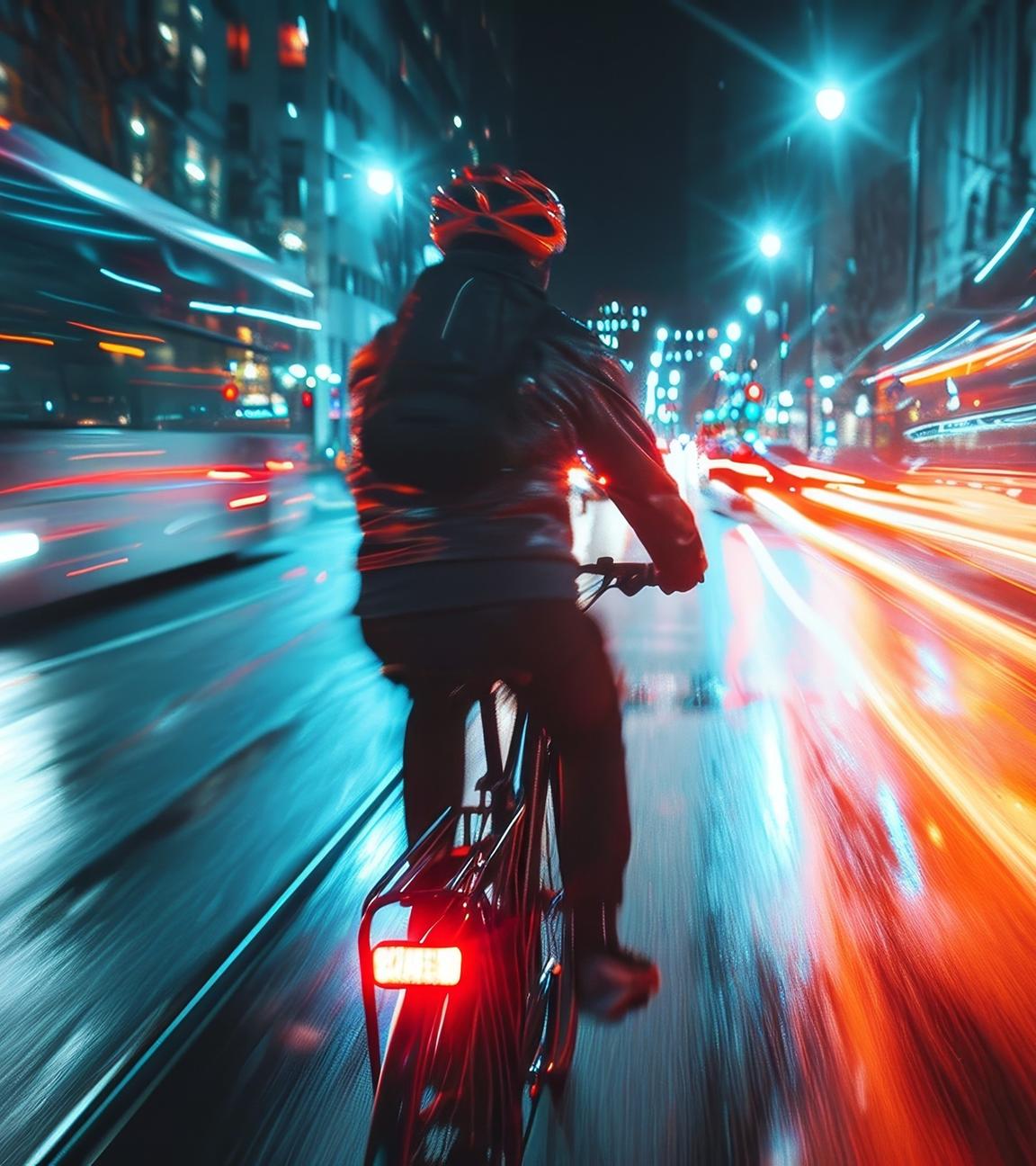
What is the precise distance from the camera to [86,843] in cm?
518

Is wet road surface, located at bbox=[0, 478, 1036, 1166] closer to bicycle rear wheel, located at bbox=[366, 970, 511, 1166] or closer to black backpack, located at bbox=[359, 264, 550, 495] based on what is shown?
bicycle rear wheel, located at bbox=[366, 970, 511, 1166]

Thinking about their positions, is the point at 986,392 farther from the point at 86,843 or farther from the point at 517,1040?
the point at 517,1040

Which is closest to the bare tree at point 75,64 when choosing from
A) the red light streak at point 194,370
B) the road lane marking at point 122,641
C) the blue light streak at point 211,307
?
the blue light streak at point 211,307

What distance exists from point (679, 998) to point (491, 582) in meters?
1.53

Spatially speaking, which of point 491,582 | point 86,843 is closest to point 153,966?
point 86,843

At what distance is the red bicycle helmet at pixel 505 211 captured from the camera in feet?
8.84

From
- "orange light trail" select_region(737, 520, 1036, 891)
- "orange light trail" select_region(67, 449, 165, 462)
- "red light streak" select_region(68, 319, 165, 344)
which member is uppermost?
"red light streak" select_region(68, 319, 165, 344)

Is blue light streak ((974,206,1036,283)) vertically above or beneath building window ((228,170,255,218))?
beneath

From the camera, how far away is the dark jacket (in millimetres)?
2527

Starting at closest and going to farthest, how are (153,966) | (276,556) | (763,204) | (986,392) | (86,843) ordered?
(153,966) < (86,843) < (276,556) < (986,392) < (763,204)

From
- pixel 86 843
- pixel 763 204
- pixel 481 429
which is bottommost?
pixel 86 843

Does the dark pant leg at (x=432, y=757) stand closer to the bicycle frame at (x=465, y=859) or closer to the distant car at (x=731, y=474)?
the bicycle frame at (x=465, y=859)

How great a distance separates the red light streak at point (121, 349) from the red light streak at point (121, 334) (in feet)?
0.24

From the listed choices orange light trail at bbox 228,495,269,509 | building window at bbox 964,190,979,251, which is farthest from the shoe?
building window at bbox 964,190,979,251
